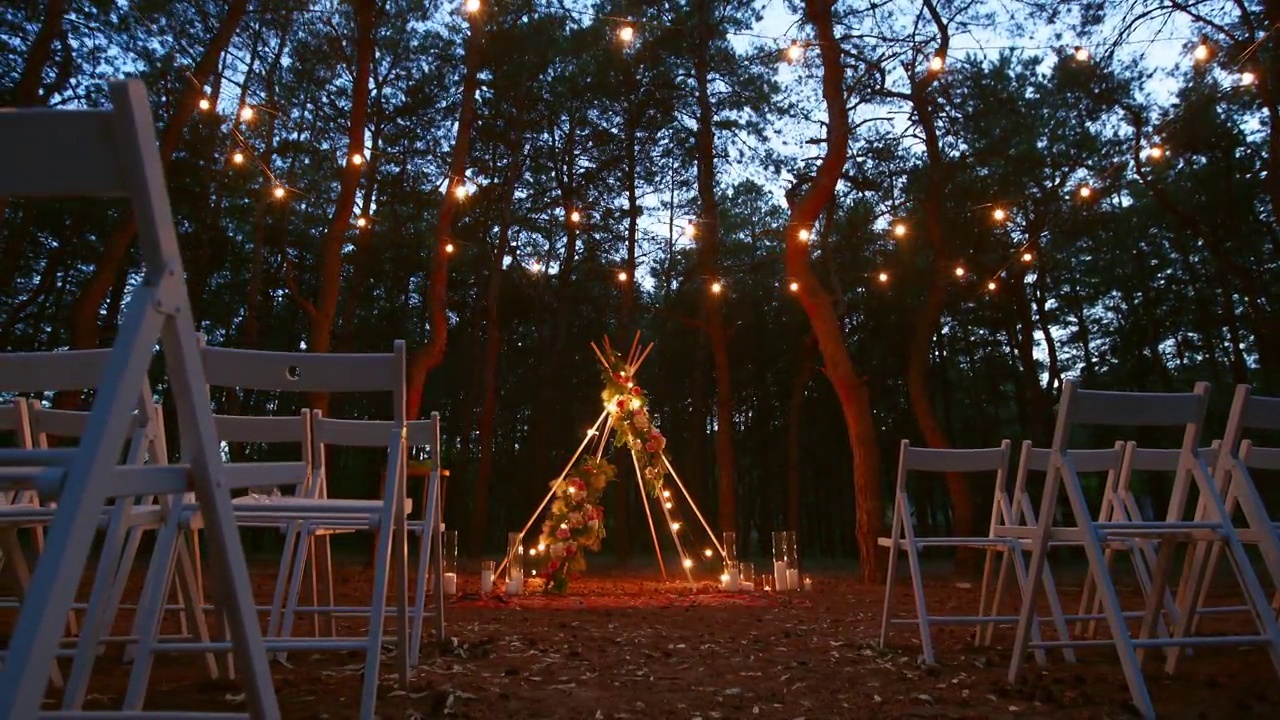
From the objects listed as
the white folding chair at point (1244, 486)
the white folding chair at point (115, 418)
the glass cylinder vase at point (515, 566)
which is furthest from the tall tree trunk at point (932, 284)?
the white folding chair at point (115, 418)

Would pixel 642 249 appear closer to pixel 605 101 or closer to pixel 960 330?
pixel 605 101

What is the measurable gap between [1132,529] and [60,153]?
2375mm

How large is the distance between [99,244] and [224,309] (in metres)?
2.94

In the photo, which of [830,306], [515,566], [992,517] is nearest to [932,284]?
[830,306]

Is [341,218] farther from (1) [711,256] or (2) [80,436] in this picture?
(2) [80,436]

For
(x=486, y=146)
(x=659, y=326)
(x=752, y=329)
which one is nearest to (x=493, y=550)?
(x=659, y=326)

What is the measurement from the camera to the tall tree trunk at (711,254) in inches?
406

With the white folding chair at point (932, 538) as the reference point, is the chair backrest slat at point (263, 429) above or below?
above

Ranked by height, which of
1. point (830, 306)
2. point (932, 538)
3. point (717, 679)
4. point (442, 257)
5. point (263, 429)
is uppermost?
point (442, 257)

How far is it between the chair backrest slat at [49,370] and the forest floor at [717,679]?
2.80ft

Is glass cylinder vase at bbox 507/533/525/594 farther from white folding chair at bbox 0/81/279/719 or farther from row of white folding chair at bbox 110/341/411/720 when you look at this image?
white folding chair at bbox 0/81/279/719

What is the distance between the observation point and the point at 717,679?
2.90m

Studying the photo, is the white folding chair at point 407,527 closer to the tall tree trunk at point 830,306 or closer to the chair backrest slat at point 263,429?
the chair backrest slat at point 263,429

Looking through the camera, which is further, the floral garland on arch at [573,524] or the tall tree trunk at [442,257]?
the tall tree trunk at [442,257]
